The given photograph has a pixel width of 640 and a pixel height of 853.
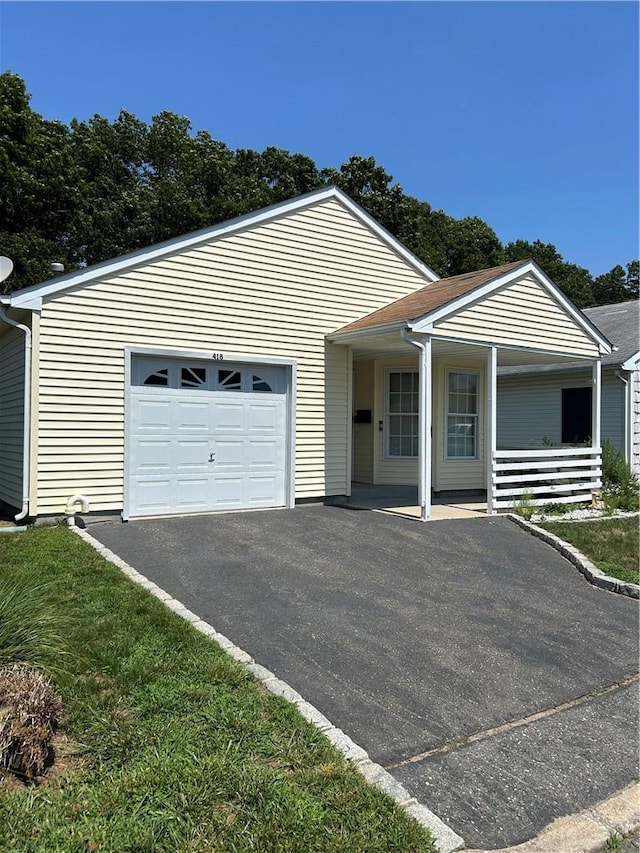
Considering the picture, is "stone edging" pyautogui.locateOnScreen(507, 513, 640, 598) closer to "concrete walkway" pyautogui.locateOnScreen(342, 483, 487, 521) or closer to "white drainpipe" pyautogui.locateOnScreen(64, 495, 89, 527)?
"concrete walkway" pyautogui.locateOnScreen(342, 483, 487, 521)

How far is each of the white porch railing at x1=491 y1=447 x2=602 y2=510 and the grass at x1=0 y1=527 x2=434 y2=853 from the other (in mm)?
6933

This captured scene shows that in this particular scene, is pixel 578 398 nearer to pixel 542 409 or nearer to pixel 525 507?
pixel 542 409

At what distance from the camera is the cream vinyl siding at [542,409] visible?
15.2 meters

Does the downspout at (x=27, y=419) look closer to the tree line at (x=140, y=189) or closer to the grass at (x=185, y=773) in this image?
the grass at (x=185, y=773)

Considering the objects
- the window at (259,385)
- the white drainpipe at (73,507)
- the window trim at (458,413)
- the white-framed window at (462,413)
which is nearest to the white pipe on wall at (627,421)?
the window trim at (458,413)

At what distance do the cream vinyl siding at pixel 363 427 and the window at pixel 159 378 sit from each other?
470cm

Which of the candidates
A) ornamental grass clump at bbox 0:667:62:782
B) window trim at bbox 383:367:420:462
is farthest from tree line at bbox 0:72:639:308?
ornamental grass clump at bbox 0:667:62:782

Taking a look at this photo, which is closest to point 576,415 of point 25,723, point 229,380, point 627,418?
point 627,418

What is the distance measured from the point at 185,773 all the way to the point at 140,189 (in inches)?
1130

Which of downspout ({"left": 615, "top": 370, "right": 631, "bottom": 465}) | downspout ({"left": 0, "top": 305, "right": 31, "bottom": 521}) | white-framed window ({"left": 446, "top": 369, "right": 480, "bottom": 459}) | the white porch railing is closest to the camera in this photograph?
downspout ({"left": 0, "top": 305, "right": 31, "bottom": 521})

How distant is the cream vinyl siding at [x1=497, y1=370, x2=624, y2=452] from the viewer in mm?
15156

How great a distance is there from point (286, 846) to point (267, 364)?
8.29 metres

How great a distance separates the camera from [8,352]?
9828 millimetres

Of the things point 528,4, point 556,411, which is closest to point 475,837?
point 528,4
